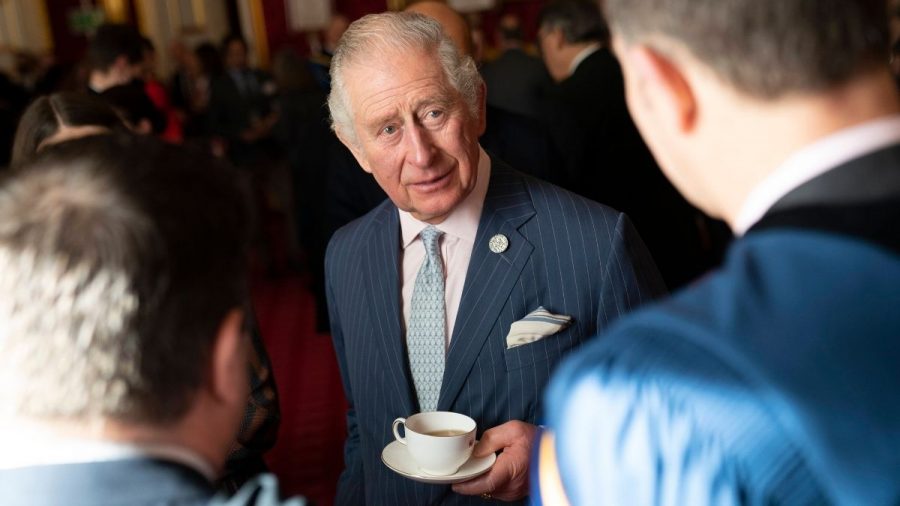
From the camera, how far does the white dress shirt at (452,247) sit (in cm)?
192

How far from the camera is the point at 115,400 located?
0.86 metres

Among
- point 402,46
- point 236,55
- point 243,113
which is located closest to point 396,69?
point 402,46

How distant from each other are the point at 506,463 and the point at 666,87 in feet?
3.20

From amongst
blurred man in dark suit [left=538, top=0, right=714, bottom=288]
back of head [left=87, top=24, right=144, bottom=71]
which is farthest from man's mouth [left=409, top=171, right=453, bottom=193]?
back of head [left=87, top=24, right=144, bottom=71]

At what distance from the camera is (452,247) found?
1.97 m

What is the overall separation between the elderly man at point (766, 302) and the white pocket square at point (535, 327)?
0.90 metres

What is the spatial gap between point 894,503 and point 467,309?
1.16 metres

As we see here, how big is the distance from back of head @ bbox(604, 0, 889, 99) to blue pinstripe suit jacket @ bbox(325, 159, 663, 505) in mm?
1024

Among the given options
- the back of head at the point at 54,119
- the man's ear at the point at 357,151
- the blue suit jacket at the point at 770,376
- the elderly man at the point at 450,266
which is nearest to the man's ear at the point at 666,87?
the blue suit jacket at the point at 770,376

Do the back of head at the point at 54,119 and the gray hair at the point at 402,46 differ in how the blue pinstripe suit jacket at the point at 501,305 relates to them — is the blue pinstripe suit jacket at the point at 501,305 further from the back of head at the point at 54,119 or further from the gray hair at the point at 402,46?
the back of head at the point at 54,119

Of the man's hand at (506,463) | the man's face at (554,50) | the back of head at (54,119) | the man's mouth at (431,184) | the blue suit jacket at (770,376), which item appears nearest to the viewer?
the blue suit jacket at (770,376)

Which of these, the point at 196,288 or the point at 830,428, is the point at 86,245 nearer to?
the point at 196,288

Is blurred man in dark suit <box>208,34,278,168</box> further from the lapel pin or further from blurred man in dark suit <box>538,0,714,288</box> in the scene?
the lapel pin

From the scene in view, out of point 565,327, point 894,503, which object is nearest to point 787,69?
point 894,503
